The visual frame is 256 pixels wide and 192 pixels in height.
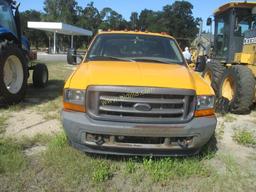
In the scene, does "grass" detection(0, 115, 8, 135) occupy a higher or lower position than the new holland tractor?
lower

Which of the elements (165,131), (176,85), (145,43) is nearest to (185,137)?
(165,131)

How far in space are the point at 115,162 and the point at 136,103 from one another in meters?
0.86

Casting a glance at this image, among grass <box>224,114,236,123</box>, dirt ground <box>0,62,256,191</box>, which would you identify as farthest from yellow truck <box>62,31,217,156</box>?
grass <box>224,114,236,123</box>

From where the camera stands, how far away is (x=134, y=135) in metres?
4.28

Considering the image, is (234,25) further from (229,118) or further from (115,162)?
(115,162)

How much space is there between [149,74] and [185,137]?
876 millimetres

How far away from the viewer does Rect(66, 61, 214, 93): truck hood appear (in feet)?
14.4

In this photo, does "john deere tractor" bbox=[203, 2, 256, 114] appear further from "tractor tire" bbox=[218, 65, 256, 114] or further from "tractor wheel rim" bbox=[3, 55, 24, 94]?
"tractor wheel rim" bbox=[3, 55, 24, 94]

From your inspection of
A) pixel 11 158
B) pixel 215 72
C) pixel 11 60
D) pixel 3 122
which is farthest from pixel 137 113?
pixel 215 72

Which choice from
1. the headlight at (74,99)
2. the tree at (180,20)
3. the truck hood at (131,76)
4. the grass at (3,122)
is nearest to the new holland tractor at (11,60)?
the grass at (3,122)

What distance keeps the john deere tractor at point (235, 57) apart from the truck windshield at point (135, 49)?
2.42 m

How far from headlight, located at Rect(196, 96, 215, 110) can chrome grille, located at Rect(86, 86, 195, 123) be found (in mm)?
189

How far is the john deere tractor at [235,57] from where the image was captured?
7.98 meters

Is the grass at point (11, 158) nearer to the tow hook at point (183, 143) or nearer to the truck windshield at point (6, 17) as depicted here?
the tow hook at point (183, 143)
